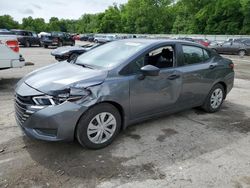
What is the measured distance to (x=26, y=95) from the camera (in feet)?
11.9

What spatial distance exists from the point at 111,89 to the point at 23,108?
1182mm

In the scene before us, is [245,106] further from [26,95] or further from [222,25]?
[222,25]

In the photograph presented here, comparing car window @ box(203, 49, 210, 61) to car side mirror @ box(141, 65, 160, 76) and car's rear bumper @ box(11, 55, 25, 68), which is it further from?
car's rear bumper @ box(11, 55, 25, 68)

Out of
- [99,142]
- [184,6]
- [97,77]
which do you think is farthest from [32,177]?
[184,6]

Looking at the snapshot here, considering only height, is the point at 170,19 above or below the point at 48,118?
above

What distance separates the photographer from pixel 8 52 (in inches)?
289

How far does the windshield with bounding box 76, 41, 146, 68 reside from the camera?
434 centimetres

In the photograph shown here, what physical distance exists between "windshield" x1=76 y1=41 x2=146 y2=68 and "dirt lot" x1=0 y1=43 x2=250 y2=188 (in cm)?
119

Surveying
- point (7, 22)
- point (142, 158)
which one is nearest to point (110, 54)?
point (142, 158)

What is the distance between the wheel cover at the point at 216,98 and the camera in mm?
5748

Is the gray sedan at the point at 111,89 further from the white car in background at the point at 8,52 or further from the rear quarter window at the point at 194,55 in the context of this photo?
the white car in background at the point at 8,52

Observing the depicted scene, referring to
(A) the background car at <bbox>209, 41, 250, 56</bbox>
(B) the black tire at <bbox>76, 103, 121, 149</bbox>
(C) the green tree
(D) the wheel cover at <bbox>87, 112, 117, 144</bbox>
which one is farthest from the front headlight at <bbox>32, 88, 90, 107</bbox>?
(C) the green tree

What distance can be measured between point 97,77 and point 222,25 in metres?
54.4

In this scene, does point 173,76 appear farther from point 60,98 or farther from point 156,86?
point 60,98
